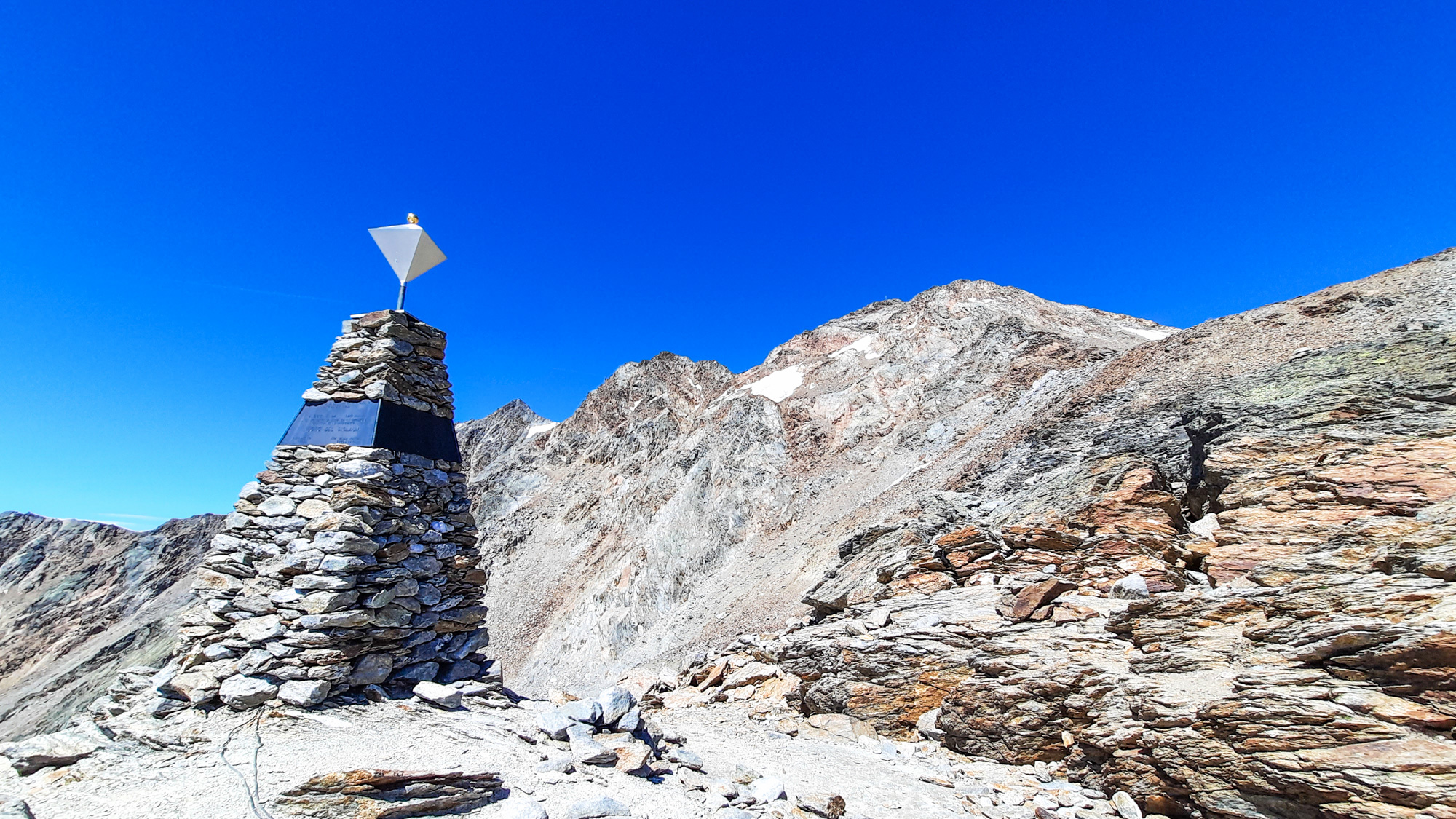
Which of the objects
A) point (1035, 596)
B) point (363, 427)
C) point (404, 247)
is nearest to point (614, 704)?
point (363, 427)

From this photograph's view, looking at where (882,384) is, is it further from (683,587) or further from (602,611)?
(602,611)

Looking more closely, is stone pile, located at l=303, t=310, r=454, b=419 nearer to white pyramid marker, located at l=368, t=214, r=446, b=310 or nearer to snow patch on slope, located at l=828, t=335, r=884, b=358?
white pyramid marker, located at l=368, t=214, r=446, b=310

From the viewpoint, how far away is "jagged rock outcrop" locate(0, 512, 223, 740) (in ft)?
101

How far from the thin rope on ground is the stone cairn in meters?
0.23

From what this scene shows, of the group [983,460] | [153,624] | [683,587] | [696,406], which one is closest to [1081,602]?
[983,460]

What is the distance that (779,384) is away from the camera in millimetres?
46656

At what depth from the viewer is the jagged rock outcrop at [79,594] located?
101 feet

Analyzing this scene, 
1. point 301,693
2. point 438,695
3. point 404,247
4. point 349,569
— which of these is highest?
point 404,247

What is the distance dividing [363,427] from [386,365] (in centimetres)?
77

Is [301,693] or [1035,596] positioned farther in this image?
[1035,596]

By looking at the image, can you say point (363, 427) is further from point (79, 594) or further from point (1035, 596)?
point (79, 594)

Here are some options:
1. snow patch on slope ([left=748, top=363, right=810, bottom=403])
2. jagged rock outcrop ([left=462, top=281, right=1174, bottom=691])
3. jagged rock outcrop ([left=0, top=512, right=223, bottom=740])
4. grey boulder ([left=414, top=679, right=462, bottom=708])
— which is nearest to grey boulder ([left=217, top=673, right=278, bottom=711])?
grey boulder ([left=414, top=679, right=462, bottom=708])

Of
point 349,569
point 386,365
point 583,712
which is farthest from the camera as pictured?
point 386,365

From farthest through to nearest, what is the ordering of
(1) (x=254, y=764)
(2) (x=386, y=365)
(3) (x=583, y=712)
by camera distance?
(2) (x=386, y=365) → (3) (x=583, y=712) → (1) (x=254, y=764)
